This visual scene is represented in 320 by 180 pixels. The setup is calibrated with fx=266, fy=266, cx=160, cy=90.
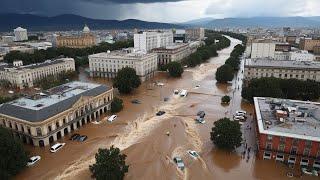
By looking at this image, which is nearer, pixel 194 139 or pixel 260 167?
pixel 260 167

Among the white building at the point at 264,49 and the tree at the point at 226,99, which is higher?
the white building at the point at 264,49

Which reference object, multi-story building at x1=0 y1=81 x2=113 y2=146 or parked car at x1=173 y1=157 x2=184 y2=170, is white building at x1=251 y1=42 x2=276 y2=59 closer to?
multi-story building at x1=0 y1=81 x2=113 y2=146

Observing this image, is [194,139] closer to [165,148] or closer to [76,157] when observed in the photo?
[165,148]

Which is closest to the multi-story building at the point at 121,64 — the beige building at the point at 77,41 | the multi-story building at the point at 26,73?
the multi-story building at the point at 26,73

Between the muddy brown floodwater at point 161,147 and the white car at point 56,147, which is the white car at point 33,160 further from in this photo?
the white car at point 56,147

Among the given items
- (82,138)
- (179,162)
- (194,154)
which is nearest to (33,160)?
(82,138)

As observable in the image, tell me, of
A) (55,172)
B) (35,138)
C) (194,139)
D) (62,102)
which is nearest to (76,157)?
(55,172)
